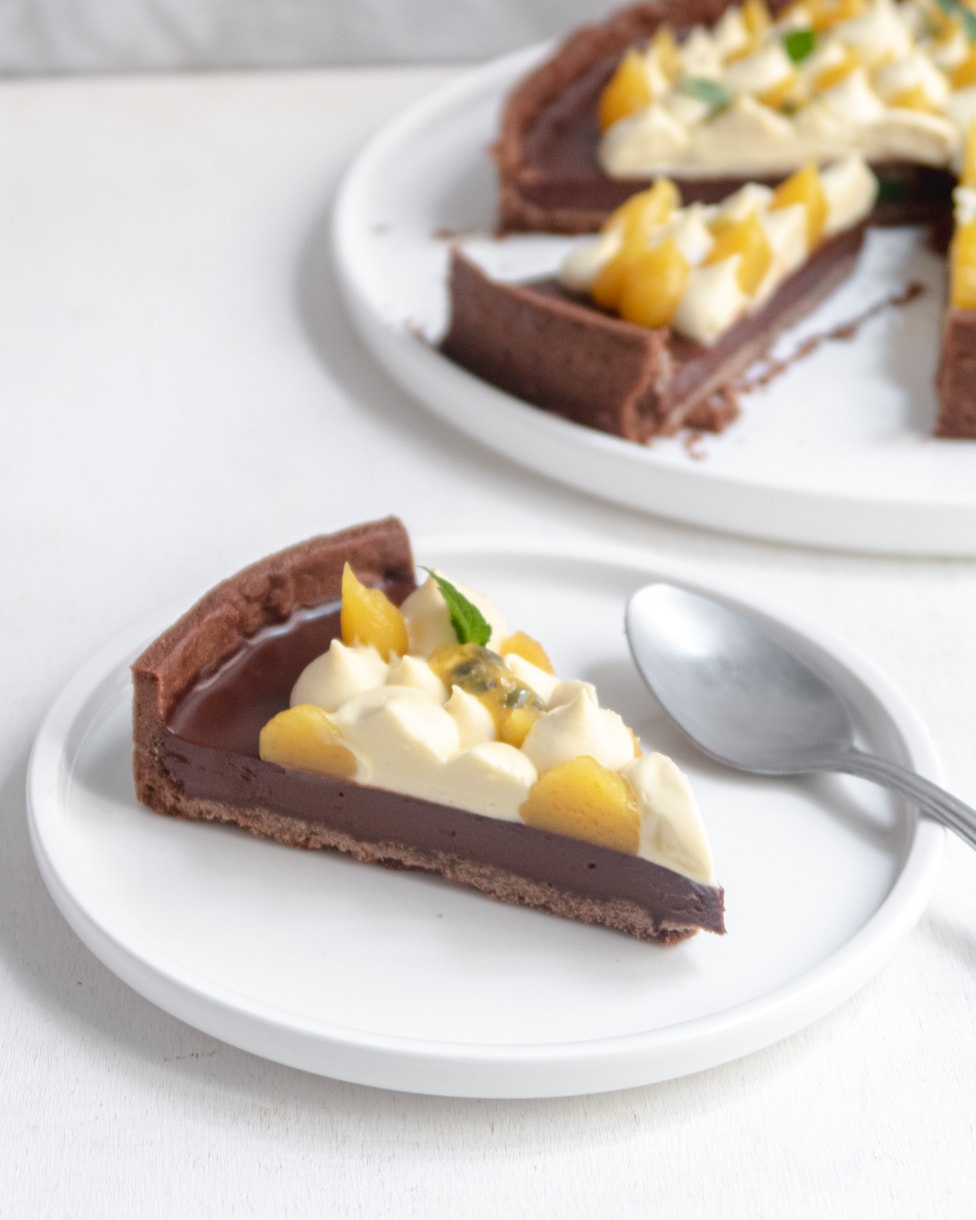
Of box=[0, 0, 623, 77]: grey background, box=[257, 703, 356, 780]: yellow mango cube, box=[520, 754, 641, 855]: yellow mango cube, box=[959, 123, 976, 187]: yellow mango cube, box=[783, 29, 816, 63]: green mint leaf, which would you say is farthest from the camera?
box=[0, 0, 623, 77]: grey background

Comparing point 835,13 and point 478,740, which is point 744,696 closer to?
point 478,740

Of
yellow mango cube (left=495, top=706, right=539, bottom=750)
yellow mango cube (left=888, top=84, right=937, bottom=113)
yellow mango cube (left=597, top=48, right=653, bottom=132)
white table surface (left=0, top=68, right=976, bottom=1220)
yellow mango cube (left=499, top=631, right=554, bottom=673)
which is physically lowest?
white table surface (left=0, top=68, right=976, bottom=1220)

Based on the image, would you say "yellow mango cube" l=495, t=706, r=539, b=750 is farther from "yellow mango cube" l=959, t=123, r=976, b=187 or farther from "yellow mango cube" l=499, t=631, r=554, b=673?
"yellow mango cube" l=959, t=123, r=976, b=187

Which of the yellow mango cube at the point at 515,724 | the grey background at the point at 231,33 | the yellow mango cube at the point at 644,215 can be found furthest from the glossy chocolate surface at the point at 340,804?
the grey background at the point at 231,33

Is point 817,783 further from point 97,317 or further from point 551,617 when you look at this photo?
point 97,317

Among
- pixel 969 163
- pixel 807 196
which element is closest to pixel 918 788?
pixel 807 196

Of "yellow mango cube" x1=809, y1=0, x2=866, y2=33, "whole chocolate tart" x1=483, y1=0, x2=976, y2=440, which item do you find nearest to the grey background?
→ "whole chocolate tart" x1=483, y1=0, x2=976, y2=440

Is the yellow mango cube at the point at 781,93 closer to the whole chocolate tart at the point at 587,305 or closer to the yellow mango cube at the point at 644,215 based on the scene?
the whole chocolate tart at the point at 587,305
